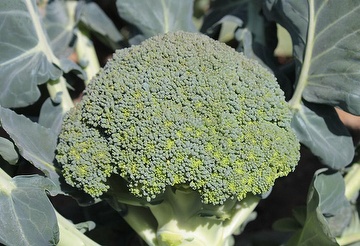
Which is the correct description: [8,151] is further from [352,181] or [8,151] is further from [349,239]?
[349,239]

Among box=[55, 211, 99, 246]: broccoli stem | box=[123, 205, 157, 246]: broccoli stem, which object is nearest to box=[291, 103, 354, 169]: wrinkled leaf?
box=[123, 205, 157, 246]: broccoli stem

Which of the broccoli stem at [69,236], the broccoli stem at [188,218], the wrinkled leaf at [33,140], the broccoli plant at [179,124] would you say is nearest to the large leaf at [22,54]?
the broccoli plant at [179,124]

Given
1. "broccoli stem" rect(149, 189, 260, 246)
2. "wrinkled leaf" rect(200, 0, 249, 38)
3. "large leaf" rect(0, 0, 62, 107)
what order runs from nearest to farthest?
"broccoli stem" rect(149, 189, 260, 246), "large leaf" rect(0, 0, 62, 107), "wrinkled leaf" rect(200, 0, 249, 38)

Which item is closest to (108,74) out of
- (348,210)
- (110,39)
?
(110,39)

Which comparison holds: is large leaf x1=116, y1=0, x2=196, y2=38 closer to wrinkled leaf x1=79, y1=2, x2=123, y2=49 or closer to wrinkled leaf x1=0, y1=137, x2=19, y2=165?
wrinkled leaf x1=79, y1=2, x2=123, y2=49

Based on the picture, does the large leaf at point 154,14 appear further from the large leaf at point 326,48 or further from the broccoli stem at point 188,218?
the broccoli stem at point 188,218
